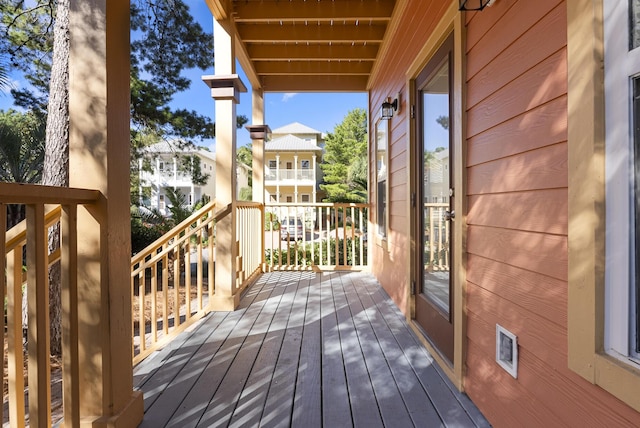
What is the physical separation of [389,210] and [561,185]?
268 centimetres

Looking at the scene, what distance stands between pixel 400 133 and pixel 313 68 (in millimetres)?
2097

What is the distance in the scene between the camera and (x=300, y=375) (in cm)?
198

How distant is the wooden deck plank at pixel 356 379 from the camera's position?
1578mm

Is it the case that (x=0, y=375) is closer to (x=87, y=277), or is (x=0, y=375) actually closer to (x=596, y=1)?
(x=87, y=277)

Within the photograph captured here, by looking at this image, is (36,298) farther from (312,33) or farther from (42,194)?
(312,33)

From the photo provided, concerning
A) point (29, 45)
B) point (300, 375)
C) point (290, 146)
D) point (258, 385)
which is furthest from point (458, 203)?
point (290, 146)

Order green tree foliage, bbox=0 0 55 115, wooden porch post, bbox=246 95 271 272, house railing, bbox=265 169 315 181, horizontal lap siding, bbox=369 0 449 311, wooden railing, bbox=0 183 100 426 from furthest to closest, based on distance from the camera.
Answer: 1. house railing, bbox=265 169 315 181
2. wooden porch post, bbox=246 95 271 272
3. green tree foliage, bbox=0 0 55 115
4. horizontal lap siding, bbox=369 0 449 311
5. wooden railing, bbox=0 183 100 426

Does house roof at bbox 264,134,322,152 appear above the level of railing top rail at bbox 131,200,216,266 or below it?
above

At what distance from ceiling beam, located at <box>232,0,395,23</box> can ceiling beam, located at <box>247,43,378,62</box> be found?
2.72 feet

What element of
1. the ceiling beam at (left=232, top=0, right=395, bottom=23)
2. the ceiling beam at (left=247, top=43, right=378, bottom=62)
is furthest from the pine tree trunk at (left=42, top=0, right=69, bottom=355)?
the ceiling beam at (left=247, top=43, right=378, bottom=62)

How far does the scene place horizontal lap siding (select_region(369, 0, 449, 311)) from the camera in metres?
2.64

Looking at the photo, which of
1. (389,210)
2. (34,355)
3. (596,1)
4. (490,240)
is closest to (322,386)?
(490,240)

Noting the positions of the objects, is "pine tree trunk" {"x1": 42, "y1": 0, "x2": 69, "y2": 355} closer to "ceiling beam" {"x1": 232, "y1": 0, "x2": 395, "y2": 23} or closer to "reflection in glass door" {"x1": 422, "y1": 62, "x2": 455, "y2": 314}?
"ceiling beam" {"x1": 232, "y1": 0, "x2": 395, "y2": 23}

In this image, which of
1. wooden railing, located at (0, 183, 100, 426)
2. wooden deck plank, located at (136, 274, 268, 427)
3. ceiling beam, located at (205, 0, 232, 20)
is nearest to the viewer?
wooden railing, located at (0, 183, 100, 426)
